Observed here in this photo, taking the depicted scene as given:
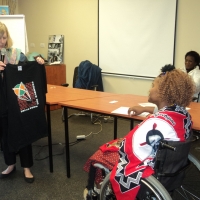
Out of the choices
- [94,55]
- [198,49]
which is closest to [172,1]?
[198,49]

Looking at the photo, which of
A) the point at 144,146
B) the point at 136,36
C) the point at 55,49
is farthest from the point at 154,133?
the point at 55,49

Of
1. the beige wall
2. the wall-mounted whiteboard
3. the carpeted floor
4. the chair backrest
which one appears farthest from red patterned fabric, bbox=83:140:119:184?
the beige wall

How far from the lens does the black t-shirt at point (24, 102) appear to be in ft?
6.56

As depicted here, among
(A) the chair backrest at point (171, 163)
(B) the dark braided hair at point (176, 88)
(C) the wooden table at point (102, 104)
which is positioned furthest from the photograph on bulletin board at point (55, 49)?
(A) the chair backrest at point (171, 163)

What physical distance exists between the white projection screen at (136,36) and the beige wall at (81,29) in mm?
133

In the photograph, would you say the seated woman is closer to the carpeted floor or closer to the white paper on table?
the white paper on table

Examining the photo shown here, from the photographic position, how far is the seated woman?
4.16 feet

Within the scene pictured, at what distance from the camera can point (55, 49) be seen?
5168mm

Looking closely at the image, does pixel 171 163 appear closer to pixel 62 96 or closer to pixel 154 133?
pixel 154 133

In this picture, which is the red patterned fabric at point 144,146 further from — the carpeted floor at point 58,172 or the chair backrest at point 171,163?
the carpeted floor at point 58,172

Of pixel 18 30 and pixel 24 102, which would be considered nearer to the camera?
pixel 24 102

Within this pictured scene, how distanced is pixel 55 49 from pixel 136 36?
6.14 feet

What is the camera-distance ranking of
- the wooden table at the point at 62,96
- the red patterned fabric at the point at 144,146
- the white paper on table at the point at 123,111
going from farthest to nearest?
the wooden table at the point at 62,96, the white paper on table at the point at 123,111, the red patterned fabric at the point at 144,146

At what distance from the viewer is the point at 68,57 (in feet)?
16.6
